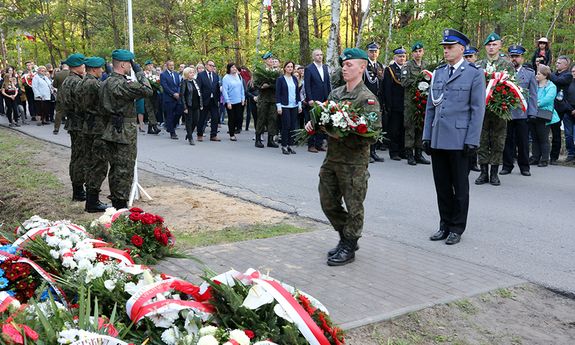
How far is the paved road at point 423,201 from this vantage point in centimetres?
627

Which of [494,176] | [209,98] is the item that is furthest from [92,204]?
[209,98]

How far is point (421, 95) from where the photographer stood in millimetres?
12211

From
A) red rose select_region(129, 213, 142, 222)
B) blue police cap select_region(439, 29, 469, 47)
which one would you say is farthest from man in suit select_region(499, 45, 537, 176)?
red rose select_region(129, 213, 142, 222)

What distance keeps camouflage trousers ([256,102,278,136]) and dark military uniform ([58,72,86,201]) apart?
6958 millimetres

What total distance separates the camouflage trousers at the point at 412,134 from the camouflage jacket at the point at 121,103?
6397mm

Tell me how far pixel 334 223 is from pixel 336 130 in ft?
3.29

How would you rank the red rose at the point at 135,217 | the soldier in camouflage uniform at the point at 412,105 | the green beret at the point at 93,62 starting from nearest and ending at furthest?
the red rose at the point at 135,217
the green beret at the point at 93,62
the soldier in camouflage uniform at the point at 412,105

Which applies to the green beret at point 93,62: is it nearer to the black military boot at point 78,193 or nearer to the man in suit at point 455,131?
the black military boot at point 78,193

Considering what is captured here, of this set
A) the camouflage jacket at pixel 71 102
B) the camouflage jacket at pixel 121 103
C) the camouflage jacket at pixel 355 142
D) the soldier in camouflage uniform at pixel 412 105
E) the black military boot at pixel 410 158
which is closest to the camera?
the camouflage jacket at pixel 355 142

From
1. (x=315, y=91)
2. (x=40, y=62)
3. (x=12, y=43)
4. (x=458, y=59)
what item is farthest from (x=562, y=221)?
(x=40, y=62)

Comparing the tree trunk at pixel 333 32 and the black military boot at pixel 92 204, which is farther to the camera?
the tree trunk at pixel 333 32

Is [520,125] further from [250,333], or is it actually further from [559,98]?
[250,333]

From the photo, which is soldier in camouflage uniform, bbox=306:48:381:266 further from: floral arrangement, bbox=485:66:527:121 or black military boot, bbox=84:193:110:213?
floral arrangement, bbox=485:66:527:121

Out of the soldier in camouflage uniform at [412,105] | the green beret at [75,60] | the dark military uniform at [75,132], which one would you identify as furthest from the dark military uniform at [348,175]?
the soldier in camouflage uniform at [412,105]
